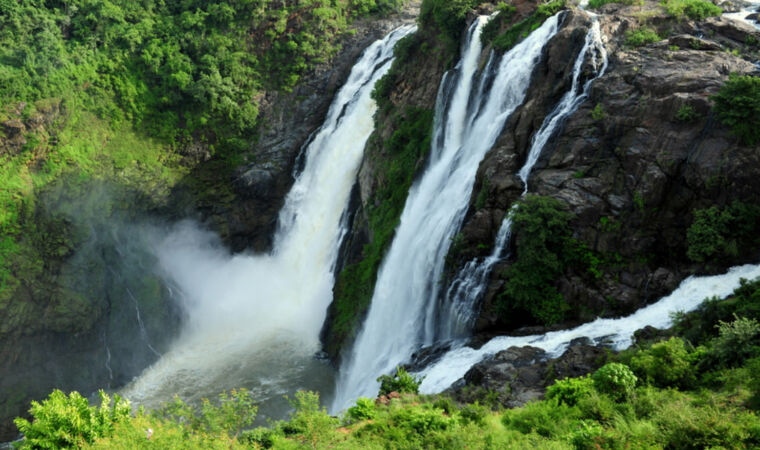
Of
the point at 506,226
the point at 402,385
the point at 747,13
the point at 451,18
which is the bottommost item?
A: the point at 402,385

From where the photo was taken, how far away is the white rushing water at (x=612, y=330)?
42.7ft

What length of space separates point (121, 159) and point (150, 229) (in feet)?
15.2

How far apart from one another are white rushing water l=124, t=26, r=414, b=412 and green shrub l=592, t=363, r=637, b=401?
56.0ft

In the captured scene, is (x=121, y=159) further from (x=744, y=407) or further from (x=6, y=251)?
(x=744, y=407)

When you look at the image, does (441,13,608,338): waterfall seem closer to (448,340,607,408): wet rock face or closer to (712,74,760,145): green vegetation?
(448,340,607,408): wet rock face

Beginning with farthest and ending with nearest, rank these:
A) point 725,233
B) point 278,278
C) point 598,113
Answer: point 278,278
point 598,113
point 725,233

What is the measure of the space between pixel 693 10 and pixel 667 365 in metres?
14.4

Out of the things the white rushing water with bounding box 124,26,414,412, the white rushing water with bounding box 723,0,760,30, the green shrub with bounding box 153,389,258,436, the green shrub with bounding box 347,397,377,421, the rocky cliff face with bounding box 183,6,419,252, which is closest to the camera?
the green shrub with bounding box 153,389,258,436

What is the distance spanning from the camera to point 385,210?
82.3ft

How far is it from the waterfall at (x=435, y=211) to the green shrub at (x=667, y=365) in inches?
328

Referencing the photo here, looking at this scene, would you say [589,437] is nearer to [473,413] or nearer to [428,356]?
[473,413]

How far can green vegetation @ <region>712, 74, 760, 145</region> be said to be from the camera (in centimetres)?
1352

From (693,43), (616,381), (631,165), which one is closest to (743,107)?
(631,165)

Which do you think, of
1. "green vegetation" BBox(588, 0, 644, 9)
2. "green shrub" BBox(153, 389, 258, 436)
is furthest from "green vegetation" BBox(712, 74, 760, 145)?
"green shrub" BBox(153, 389, 258, 436)
